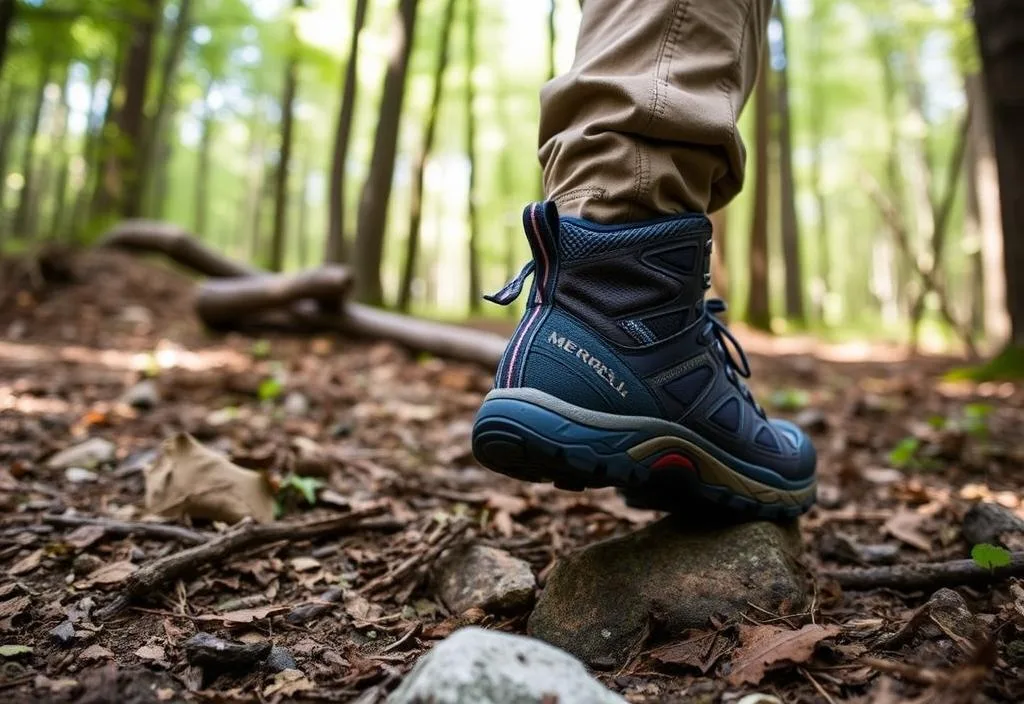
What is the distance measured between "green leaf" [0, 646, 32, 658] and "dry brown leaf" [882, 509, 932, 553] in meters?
1.95

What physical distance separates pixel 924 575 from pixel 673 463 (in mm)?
598

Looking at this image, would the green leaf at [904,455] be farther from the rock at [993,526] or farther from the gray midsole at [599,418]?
the gray midsole at [599,418]

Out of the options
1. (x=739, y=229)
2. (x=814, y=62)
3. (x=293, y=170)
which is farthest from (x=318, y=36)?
(x=739, y=229)

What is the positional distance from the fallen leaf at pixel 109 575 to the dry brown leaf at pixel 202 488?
0.79ft

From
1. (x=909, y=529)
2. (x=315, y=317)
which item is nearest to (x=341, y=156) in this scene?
(x=315, y=317)

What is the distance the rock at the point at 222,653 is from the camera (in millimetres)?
1122

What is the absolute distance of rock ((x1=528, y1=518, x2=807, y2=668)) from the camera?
129cm

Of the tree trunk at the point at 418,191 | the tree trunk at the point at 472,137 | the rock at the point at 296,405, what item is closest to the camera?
the rock at the point at 296,405

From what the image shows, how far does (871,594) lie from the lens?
1464 mm

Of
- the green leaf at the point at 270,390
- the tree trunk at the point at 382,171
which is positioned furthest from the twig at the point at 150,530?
the tree trunk at the point at 382,171

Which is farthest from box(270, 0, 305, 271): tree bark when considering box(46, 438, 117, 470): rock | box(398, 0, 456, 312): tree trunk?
box(46, 438, 117, 470): rock

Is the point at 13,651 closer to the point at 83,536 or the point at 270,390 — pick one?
the point at 83,536

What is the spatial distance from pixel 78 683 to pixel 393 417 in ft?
7.09

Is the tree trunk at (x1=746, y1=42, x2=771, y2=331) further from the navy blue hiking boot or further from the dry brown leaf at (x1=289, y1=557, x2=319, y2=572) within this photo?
the dry brown leaf at (x1=289, y1=557, x2=319, y2=572)
